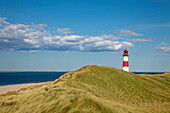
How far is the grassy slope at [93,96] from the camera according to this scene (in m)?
10.7

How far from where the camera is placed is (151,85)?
1941cm

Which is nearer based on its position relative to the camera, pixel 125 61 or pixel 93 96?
pixel 93 96

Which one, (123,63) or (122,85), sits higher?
(123,63)

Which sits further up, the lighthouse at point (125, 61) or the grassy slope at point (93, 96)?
the lighthouse at point (125, 61)

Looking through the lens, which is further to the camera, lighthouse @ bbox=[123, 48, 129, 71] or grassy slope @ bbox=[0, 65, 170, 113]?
lighthouse @ bbox=[123, 48, 129, 71]

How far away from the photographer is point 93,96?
1202cm

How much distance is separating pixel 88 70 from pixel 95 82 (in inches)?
110

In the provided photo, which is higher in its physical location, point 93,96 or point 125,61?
point 125,61

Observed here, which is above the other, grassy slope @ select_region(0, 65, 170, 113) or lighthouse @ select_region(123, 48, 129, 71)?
lighthouse @ select_region(123, 48, 129, 71)

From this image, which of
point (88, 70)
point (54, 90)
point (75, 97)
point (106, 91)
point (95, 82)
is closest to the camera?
point (75, 97)

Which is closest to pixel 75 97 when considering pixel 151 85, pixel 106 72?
pixel 106 72

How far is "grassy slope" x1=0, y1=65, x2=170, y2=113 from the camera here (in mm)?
10695

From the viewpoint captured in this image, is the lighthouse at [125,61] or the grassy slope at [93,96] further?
the lighthouse at [125,61]

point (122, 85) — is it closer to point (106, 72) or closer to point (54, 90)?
point (106, 72)
